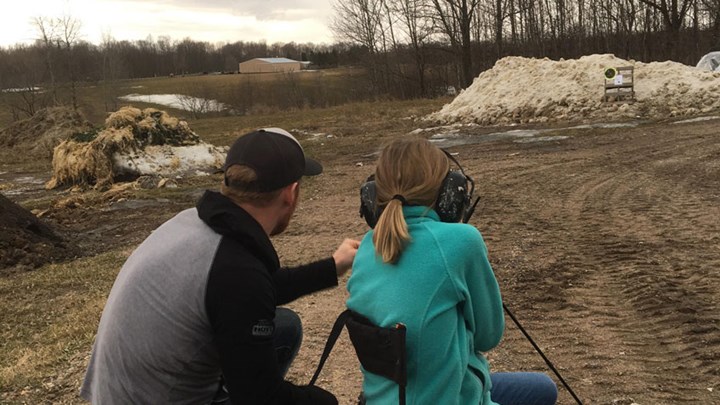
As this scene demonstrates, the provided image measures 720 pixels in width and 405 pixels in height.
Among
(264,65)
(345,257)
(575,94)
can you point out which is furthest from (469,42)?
(264,65)

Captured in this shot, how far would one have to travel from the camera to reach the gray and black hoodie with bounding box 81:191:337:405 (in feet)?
6.15

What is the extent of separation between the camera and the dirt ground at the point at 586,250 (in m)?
4.05

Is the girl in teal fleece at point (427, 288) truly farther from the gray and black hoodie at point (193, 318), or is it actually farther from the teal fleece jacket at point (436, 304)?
the gray and black hoodie at point (193, 318)

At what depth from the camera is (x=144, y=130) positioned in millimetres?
15375

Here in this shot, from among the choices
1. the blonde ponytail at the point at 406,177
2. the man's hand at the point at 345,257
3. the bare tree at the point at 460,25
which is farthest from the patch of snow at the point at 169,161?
the bare tree at the point at 460,25

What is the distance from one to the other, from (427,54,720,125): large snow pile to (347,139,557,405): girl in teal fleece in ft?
56.7

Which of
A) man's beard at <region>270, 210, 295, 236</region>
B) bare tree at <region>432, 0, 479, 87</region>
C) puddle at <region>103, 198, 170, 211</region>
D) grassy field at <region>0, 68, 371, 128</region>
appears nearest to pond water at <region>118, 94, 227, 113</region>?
grassy field at <region>0, 68, 371, 128</region>

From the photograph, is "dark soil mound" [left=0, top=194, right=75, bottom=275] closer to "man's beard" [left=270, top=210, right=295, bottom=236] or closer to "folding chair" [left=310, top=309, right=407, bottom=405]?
"man's beard" [left=270, top=210, right=295, bottom=236]

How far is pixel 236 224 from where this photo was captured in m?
1.97

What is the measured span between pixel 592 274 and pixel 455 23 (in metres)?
35.6

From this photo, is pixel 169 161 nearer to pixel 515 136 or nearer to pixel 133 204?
pixel 133 204

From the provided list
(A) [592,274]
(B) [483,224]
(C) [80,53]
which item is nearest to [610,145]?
(B) [483,224]

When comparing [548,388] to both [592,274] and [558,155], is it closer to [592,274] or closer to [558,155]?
[592,274]

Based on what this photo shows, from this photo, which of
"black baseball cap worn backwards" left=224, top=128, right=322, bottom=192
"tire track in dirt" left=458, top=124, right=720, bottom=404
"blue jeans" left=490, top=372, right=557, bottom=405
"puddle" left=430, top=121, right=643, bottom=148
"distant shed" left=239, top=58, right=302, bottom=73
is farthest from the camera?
Result: "distant shed" left=239, top=58, right=302, bottom=73
